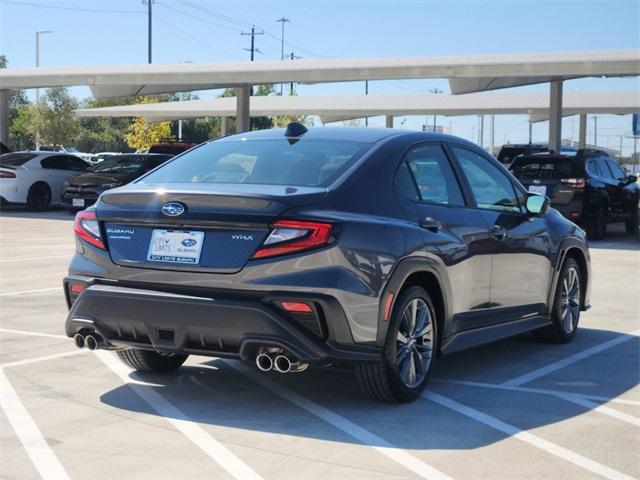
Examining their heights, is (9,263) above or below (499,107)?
below

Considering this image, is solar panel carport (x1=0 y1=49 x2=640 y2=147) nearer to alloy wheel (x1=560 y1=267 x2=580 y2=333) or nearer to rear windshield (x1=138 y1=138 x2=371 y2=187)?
alloy wheel (x1=560 y1=267 x2=580 y2=333)

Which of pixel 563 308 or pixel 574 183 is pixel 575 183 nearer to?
pixel 574 183

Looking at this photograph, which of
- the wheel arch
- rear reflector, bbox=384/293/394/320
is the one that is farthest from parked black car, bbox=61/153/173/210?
rear reflector, bbox=384/293/394/320

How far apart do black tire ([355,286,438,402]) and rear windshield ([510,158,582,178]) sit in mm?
12882

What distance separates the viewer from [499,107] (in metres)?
39.3

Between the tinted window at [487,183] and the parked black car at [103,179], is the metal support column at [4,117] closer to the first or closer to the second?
the parked black car at [103,179]

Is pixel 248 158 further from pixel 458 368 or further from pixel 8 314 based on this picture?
pixel 8 314

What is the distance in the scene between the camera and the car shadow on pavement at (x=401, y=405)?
5.32m

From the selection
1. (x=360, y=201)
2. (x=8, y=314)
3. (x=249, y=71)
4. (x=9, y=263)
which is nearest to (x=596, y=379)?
(x=360, y=201)

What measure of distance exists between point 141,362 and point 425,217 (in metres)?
2.08

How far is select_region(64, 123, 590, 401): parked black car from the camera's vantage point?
17.3 ft

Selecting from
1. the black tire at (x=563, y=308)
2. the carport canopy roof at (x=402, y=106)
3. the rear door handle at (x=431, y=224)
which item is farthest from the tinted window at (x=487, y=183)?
the carport canopy roof at (x=402, y=106)

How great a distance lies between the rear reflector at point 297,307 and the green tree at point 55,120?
257ft

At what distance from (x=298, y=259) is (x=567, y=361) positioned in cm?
304
